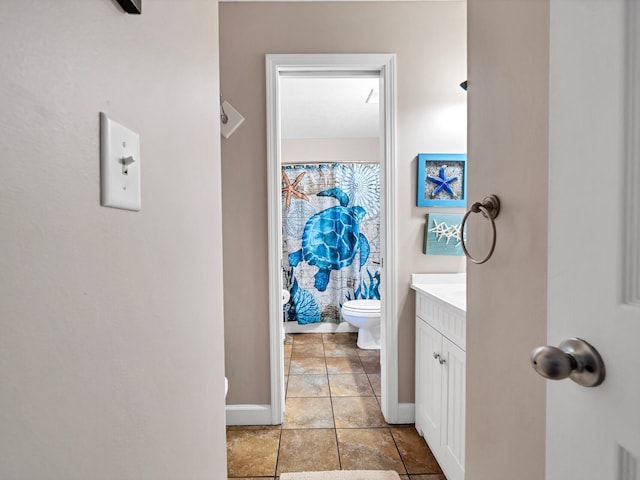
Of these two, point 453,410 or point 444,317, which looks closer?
point 453,410

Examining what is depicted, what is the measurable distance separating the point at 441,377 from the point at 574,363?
4.47 feet

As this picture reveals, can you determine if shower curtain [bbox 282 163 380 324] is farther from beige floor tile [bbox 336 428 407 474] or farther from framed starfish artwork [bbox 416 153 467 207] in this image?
beige floor tile [bbox 336 428 407 474]

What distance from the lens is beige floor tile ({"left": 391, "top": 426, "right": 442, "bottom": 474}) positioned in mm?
1771

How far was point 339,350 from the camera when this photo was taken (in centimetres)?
355

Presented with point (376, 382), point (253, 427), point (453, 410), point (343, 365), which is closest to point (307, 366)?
point (343, 365)

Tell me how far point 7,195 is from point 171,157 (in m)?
0.39

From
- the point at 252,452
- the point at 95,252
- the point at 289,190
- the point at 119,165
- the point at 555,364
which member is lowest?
the point at 252,452

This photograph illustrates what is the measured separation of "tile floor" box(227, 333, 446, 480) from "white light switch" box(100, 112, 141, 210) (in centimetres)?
172

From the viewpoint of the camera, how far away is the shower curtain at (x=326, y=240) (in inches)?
163

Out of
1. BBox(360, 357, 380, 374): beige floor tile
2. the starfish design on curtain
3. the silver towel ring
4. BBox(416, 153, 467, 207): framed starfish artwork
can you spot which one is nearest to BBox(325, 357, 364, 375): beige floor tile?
BBox(360, 357, 380, 374): beige floor tile

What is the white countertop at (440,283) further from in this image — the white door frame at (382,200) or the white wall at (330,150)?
the white wall at (330,150)

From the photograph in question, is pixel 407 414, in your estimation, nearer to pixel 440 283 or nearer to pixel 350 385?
pixel 350 385

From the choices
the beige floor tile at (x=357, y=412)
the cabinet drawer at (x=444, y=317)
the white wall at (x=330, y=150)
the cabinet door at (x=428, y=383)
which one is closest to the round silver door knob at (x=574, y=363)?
the cabinet drawer at (x=444, y=317)

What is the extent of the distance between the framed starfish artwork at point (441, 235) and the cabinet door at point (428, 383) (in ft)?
1.45
